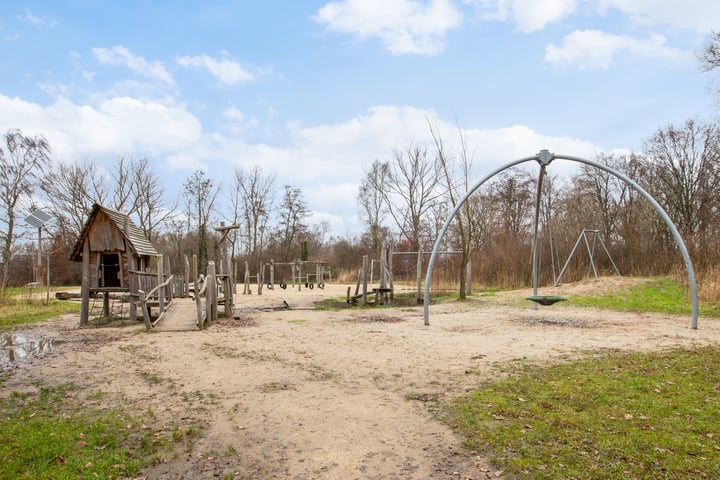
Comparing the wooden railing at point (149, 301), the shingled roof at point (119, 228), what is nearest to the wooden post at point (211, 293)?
the wooden railing at point (149, 301)

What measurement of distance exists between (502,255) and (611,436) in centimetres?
2210

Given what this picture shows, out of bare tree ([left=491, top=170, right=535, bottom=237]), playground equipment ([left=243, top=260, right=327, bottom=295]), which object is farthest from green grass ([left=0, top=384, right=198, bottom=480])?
bare tree ([left=491, top=170, right=535, bottom=237])

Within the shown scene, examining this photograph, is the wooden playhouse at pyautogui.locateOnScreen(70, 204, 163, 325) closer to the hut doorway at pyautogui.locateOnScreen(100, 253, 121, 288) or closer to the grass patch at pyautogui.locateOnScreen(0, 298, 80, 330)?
the hut doorway at pyautogui.locateOnScreen(100, 253, 121, 288)

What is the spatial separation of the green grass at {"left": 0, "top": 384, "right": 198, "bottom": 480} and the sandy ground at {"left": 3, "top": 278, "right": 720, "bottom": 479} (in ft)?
0.84

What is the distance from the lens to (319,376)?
22.6 feet

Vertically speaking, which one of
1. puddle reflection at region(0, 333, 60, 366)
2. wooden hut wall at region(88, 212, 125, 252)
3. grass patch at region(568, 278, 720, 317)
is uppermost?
wooden hut wall at region(88, 212, 125, 252)

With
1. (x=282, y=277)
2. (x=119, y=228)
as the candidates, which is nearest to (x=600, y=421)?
(x=119, y=228)

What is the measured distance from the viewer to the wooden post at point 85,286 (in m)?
13.3

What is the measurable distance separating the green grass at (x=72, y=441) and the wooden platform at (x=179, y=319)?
6.51m

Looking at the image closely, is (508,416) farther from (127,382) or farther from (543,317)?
(543,317)

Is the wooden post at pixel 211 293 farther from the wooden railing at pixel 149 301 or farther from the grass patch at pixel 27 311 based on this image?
the grass patch at pixel 27 311

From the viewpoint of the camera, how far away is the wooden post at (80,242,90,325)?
1329 centimetres

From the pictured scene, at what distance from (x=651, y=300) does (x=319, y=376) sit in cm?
1486

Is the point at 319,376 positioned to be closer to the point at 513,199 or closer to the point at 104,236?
the point at 104,236
